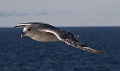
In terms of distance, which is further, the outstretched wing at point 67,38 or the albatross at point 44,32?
the albatross at point 44,32

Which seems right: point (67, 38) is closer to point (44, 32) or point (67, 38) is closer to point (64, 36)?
point (64, 36)

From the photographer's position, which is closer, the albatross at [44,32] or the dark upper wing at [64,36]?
the dark upper wing at [64,36]

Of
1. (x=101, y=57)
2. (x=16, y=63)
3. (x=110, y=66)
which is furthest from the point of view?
(x=101, y=57)

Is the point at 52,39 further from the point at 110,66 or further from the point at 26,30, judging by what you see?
the point at 110,66


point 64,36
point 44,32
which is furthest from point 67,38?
point 44,32

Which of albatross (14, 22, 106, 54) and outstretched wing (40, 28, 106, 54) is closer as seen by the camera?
outstretched wing (40, 28, 106, 54)

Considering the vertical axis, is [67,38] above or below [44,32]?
below

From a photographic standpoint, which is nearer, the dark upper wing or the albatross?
the dark upper wing

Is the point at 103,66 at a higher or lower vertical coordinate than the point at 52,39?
lower

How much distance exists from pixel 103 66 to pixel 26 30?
306 feet

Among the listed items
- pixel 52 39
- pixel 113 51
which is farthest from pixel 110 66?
pixel 52 39

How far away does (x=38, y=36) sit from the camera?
18.5m

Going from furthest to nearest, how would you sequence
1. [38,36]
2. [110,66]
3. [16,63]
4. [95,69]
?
[16,63] → [110,66] → [95,69] → [38,36]

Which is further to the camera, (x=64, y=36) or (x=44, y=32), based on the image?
(x=44, y=32)
